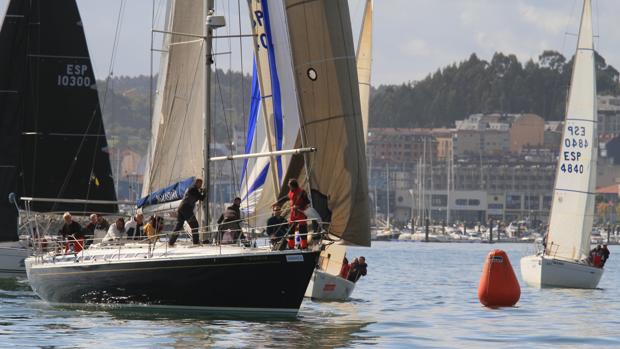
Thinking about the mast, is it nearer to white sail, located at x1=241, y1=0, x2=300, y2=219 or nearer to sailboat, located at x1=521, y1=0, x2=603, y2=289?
white sail, located at x1=241, y1=0, x2=300, y2=219

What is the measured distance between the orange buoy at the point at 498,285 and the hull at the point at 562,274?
37.7 feet

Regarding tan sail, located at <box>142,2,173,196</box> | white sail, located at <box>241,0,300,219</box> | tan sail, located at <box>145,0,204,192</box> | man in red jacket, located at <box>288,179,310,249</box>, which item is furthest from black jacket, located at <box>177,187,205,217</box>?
tan sail, located at <box>142,2,173,196</box>

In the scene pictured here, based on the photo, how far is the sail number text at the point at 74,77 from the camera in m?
35.1

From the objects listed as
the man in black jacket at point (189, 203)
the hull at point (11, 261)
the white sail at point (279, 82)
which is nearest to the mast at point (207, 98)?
the man in black jacket at point (189, 203)

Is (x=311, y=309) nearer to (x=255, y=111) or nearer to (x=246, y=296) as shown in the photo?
(x=246, y=296)

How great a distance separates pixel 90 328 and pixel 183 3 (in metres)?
6.66

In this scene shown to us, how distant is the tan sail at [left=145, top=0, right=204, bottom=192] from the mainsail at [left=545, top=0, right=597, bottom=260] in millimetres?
20027

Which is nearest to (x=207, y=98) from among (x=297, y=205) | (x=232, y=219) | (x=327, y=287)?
(x=232, y=219)

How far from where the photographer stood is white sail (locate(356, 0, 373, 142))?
38.1 metres

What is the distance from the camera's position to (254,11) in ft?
88.8

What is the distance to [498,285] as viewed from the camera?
28.6 m

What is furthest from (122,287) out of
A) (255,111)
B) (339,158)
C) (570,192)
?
(570,192)

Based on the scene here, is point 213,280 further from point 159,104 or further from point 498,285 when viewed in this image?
point 498,285

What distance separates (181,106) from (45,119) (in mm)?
9880
